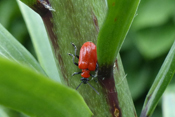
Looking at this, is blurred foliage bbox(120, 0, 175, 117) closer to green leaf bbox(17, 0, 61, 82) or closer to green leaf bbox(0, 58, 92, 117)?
green leaf bbox(17, 0, 61, 82)

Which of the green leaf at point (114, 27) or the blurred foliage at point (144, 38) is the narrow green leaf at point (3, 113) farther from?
the blurred foliage at point (144, 38)

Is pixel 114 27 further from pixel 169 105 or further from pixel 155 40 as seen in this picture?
pixel 155 40

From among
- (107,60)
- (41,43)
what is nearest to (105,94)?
(107,60)

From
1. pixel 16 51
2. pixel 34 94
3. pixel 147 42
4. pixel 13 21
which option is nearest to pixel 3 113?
pixel 16 51

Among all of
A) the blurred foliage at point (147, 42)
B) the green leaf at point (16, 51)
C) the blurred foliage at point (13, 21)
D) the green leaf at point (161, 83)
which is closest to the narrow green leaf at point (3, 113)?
the green leaf at point (16, 51)

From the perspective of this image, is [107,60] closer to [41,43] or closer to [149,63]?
[41,43]

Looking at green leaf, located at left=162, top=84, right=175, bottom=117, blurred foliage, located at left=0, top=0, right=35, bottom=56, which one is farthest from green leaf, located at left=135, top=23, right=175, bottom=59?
green leaf, located at left=162, top=84, right=175, bottom=117
